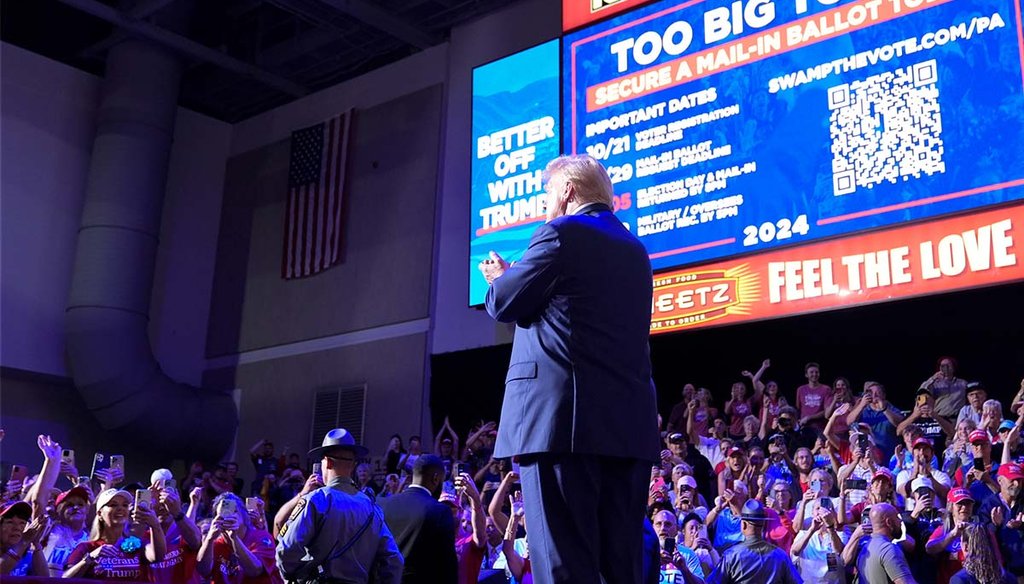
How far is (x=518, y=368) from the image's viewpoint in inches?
97.1

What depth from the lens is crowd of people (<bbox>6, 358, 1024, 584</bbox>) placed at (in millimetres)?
5035

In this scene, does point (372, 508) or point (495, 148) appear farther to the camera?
point (495, 148)

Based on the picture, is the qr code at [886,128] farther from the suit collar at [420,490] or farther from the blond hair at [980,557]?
the suit collar at [420,490]

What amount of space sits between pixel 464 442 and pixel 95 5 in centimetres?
773

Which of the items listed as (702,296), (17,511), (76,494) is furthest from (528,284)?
(702,296)

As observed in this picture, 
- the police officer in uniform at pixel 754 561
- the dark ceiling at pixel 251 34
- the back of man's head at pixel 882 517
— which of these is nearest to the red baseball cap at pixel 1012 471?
the back of man's head at pixel 882 517

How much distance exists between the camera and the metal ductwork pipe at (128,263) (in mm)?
14133

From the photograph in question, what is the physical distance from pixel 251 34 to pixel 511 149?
21.1ft

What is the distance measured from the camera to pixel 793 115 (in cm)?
913

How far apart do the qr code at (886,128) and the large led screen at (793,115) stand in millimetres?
12

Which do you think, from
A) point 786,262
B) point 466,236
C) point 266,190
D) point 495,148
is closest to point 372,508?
point 786,262

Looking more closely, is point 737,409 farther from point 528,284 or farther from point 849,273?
point 528,284

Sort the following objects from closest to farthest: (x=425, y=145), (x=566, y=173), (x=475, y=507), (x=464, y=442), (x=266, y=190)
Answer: (x=566, y=173) < (x=475, y=507) < (x=464, y=442) < (x=425, y=145) < (x=266, y=190)

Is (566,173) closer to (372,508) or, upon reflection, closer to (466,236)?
(372,508)
